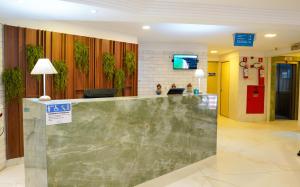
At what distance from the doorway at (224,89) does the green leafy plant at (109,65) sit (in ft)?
17.4

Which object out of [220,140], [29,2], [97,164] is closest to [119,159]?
[97,164]

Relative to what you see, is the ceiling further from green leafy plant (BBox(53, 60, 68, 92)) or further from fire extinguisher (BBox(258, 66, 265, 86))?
fire extinguisher (BBox(258, 66, 265, 86))

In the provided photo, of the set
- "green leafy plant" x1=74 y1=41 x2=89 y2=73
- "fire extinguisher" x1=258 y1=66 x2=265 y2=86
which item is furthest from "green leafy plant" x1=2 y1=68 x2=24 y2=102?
"fire extinguisher" x1=258 y1=66 x2=265 y2=86

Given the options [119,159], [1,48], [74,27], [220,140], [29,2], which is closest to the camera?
[119,159]

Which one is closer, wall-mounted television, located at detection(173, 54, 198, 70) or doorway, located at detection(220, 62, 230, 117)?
wall-mounted television, located at detection(173, 54, 198, 70)

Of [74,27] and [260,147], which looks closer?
[74,27]

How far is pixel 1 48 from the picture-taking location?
389 centimetres

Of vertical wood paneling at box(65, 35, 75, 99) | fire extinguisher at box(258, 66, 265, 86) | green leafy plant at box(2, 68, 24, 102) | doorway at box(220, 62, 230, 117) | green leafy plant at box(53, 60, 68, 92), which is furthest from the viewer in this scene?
doorway at box(220, 62, 230, 117)

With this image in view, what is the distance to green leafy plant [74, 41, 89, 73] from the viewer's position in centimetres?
480

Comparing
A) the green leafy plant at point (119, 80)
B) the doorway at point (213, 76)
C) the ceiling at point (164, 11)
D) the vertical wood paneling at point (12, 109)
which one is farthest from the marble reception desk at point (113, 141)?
the doorway at point (213, 76)

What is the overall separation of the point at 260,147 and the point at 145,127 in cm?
326

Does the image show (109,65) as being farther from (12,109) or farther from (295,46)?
(295,46)

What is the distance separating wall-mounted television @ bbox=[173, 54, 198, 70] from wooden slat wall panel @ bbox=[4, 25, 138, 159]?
2.03m

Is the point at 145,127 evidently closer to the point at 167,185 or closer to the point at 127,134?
the point at 127,134
